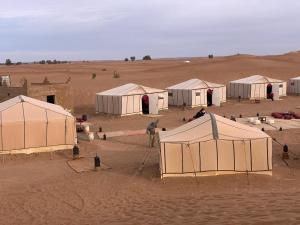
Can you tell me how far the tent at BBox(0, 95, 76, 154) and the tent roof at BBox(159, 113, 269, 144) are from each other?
20.7ft

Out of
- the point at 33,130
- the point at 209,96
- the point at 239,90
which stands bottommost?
the point at 33,130

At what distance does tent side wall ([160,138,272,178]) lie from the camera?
708 inches

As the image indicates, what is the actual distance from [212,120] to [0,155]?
1020 centimetres

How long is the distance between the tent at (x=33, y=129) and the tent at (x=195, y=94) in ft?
61.8

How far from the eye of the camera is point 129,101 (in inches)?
1437

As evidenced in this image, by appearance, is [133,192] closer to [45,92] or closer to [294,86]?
[45,92]

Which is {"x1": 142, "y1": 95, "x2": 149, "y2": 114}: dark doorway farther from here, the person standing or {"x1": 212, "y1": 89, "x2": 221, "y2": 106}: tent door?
the person standing

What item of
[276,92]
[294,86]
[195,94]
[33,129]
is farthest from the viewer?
[294,86]

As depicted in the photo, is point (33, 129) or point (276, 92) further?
point (276, 92)

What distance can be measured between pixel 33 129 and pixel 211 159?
30.8 ft

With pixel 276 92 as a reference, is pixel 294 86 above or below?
above

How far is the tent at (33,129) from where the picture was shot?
2281 centimetres

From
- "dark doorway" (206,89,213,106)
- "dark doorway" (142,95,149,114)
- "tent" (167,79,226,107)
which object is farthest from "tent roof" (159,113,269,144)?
"dark doorway" (206,89,213,106)

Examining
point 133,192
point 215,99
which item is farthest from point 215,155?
point 215,99
